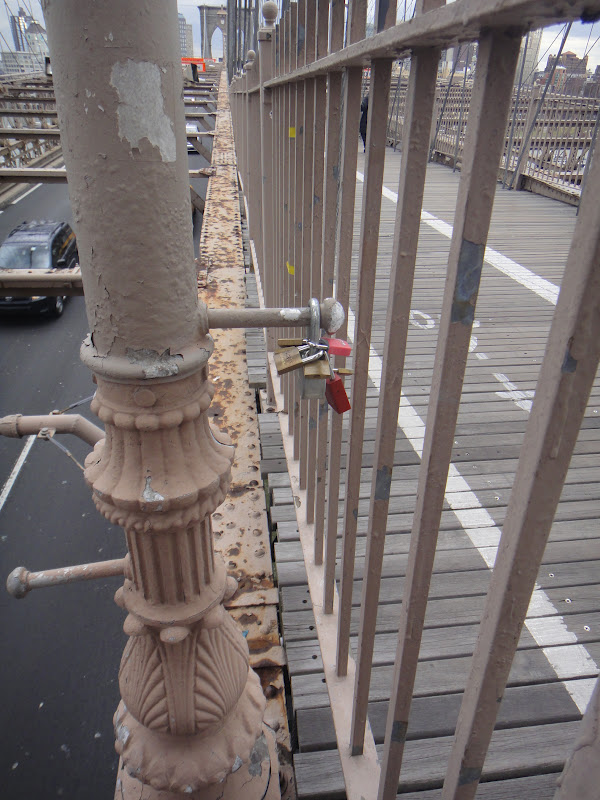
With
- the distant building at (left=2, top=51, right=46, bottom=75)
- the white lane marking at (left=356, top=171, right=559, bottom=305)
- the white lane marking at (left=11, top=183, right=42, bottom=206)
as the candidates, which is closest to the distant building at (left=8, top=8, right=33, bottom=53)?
the distant building at (left=2, top=51, right=46, bottom=75)

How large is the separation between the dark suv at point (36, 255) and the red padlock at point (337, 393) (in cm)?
1020

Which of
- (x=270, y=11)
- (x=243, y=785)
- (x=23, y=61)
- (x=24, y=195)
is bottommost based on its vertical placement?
(x=24, y=195)

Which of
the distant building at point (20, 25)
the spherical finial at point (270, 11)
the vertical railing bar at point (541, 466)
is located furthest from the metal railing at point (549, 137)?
the distant building at point (20, 25)

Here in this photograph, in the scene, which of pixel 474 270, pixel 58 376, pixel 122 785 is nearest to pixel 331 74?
pixel 474 270

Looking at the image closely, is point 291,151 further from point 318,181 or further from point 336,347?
point 336,347

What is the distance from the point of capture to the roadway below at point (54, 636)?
12.9 ft

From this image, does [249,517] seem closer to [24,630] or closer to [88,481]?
[88,481]

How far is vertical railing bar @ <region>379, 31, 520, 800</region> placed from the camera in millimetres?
514

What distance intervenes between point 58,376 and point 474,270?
9479 millimetres

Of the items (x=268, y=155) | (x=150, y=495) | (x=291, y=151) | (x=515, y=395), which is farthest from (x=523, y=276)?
(x=150, y=495)

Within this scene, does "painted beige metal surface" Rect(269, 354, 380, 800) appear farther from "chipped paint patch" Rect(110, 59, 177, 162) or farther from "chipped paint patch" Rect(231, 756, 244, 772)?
"chipped paint patch" Rect(110, 59, 177, 162)

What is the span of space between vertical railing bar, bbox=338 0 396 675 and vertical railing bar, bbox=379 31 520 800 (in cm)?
34

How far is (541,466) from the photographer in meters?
0.51

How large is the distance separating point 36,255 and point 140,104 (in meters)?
11.2
